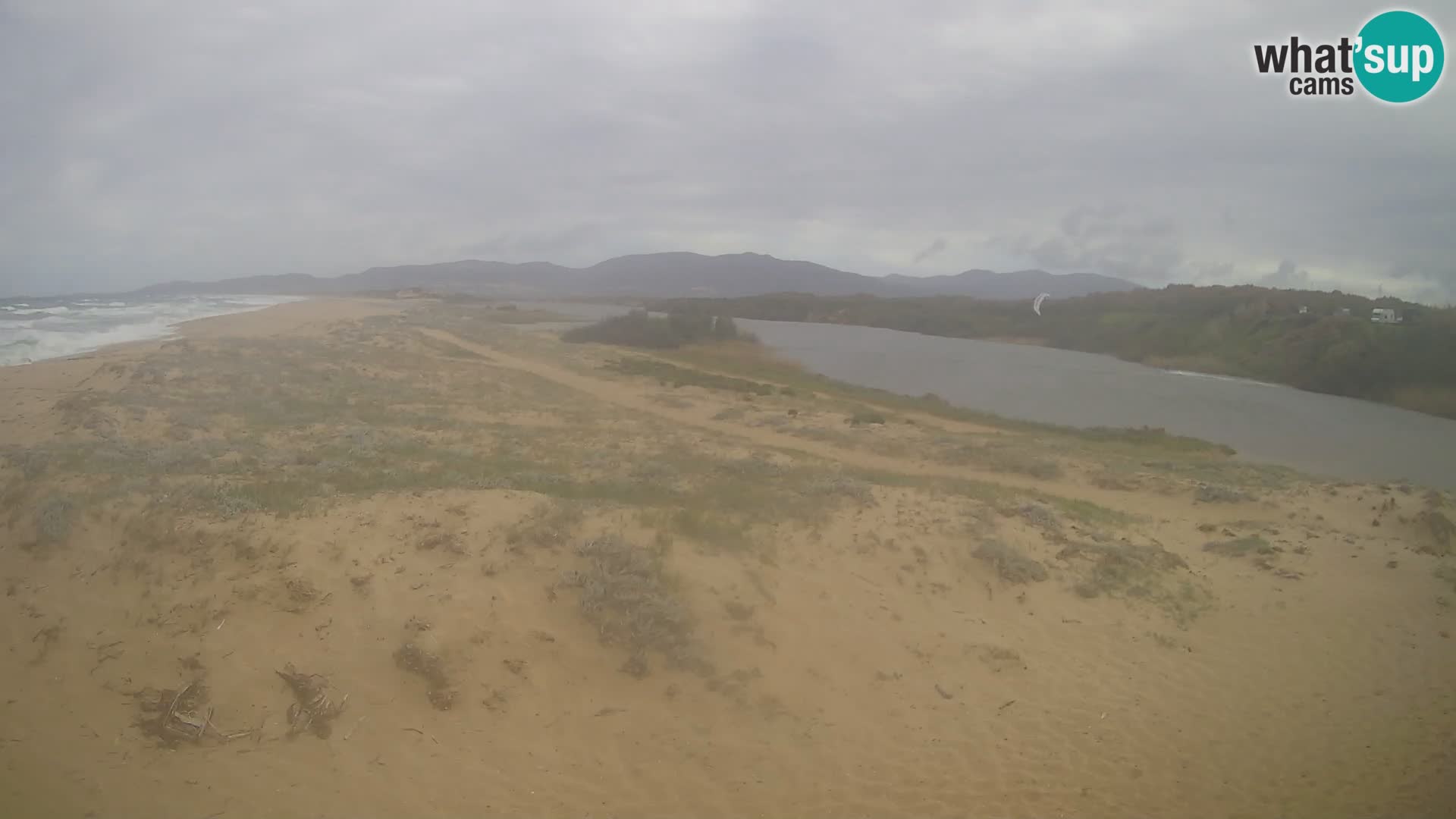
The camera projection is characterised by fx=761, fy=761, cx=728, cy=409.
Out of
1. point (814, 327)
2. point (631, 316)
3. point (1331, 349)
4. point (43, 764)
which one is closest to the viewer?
point (43, 764)

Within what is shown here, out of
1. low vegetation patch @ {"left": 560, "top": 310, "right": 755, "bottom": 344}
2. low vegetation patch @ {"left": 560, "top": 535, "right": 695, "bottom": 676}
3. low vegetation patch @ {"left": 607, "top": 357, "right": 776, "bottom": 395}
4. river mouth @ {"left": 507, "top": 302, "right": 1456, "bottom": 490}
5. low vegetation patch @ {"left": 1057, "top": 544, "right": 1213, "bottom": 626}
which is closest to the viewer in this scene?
low vegetation patch @ {"left": 560, "top": 535, "right": 695, "bottom": 676}

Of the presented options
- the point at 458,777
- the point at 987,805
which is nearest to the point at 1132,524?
the point at 987,805

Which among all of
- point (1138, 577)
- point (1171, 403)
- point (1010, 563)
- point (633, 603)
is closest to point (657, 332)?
point (1171, 403)

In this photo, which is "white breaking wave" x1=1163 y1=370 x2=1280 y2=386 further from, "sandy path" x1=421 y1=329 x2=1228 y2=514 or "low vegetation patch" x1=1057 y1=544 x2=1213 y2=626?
"low vegetation patch" x1=1057 y1=544 x2=1213 y2=626

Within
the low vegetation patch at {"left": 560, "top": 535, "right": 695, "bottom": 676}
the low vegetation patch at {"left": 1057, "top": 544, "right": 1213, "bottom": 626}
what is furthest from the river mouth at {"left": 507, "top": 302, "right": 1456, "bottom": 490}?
the low vegetation patch at {"left": 560, "top": 535, "right": 695, "bottom": 676}

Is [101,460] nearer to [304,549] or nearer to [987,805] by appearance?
[304,549]

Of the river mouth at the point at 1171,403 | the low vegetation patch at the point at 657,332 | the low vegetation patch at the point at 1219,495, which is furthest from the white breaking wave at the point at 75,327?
the river mouth at the point at 1171,403

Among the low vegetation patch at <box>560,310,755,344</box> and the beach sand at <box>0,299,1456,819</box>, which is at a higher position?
the low vegetation patch at <box>560,310,755,344</box>

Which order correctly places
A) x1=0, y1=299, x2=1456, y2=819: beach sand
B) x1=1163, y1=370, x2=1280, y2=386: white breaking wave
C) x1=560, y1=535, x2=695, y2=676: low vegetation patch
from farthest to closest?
x1=1163, y1=370, x2=1280, y2=386: white breaking wave
x1=560, y1=535, x2=695, y2=676: low vegetation patch
x1=0, y1=299, x2=1456, y2=819: beach sand
